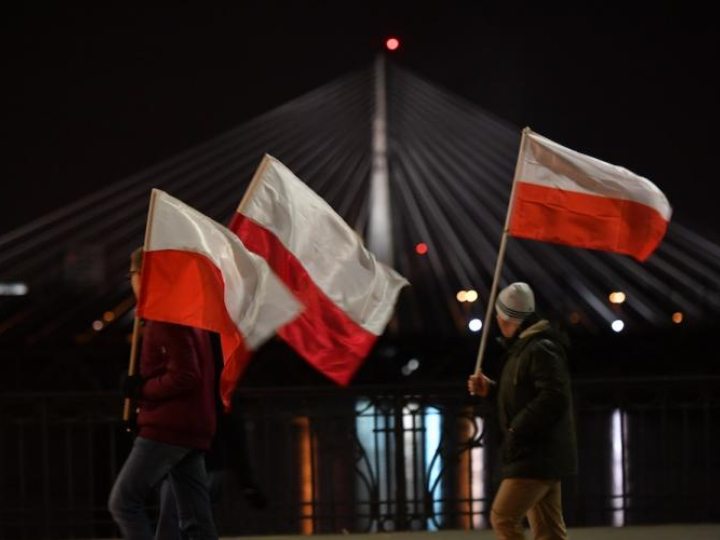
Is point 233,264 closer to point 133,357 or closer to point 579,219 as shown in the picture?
point 133,357

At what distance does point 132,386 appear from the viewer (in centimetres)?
498

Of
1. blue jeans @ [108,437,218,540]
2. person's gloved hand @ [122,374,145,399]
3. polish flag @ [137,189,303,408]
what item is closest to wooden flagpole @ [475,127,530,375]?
polish flag @ [137,189,303,408]

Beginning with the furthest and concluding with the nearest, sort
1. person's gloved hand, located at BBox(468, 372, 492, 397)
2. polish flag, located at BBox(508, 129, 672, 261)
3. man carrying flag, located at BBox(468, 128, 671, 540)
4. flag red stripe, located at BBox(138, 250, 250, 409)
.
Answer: polish flag, located at BBox(508, 129, 672, 261) < person's gloved hand, located at BBox(468, 372, 492, 397) < man carrying flag, located at BBox(468, 128, 671, 540) < flag red stripe, located at BBox(138, 250, 250, 409)

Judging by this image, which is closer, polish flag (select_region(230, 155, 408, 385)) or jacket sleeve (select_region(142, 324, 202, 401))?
jacket sleeve (select_region(142, 324, 202, 401))

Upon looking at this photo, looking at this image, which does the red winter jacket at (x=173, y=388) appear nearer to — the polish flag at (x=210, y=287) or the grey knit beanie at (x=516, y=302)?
the polish flag at (x=210, y=287)

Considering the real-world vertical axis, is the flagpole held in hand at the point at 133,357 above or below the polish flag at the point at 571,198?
below

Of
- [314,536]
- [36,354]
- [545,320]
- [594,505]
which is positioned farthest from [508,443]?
[36,354]

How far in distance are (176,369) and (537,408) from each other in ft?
4.83

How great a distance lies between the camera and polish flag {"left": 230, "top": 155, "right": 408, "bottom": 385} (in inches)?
206

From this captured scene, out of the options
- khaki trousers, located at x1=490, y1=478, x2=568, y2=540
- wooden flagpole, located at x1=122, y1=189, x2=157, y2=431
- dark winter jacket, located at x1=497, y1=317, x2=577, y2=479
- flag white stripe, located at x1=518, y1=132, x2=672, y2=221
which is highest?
flag white stripe, located at x1=518, y1=132, x2=672, y2=221

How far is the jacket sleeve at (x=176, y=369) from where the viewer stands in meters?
4.94

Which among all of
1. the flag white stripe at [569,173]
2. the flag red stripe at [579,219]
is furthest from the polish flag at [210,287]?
the flag white stripe at [569,173]

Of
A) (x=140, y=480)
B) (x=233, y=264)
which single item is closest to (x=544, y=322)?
(x=233, y=264)

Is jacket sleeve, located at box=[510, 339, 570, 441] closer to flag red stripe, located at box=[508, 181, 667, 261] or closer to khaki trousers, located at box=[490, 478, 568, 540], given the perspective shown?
khaki trousers, located at box=[490, 478, 568, 540]
